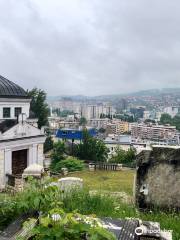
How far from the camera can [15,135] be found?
21719mm

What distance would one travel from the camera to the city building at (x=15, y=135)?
2099cm

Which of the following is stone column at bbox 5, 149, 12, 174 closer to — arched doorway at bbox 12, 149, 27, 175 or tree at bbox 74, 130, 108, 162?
arched doorway at bbox 12, 149, 27, 175

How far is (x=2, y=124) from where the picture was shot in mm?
22719

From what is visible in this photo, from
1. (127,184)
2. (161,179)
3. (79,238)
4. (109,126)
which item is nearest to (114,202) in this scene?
(161,179)

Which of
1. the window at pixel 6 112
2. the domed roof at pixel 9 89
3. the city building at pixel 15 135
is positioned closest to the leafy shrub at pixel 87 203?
the city building at pixel 15 135

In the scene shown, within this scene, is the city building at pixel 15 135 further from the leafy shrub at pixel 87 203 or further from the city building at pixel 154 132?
the city building at pixel 154 132

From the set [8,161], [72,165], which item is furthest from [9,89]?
[72,165]

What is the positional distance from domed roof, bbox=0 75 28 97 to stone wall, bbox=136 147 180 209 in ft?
48.1

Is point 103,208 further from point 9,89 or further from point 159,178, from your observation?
point 9,89

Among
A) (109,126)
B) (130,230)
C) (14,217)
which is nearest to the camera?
(130,230)

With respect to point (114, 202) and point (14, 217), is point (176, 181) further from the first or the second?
point (14, 217)

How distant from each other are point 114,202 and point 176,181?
3.23 m

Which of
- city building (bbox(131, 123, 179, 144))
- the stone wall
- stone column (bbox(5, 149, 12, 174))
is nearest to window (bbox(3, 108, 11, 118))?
stone column (bbox(5, 149, 12, 174))

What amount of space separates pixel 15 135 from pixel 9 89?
154 inches
